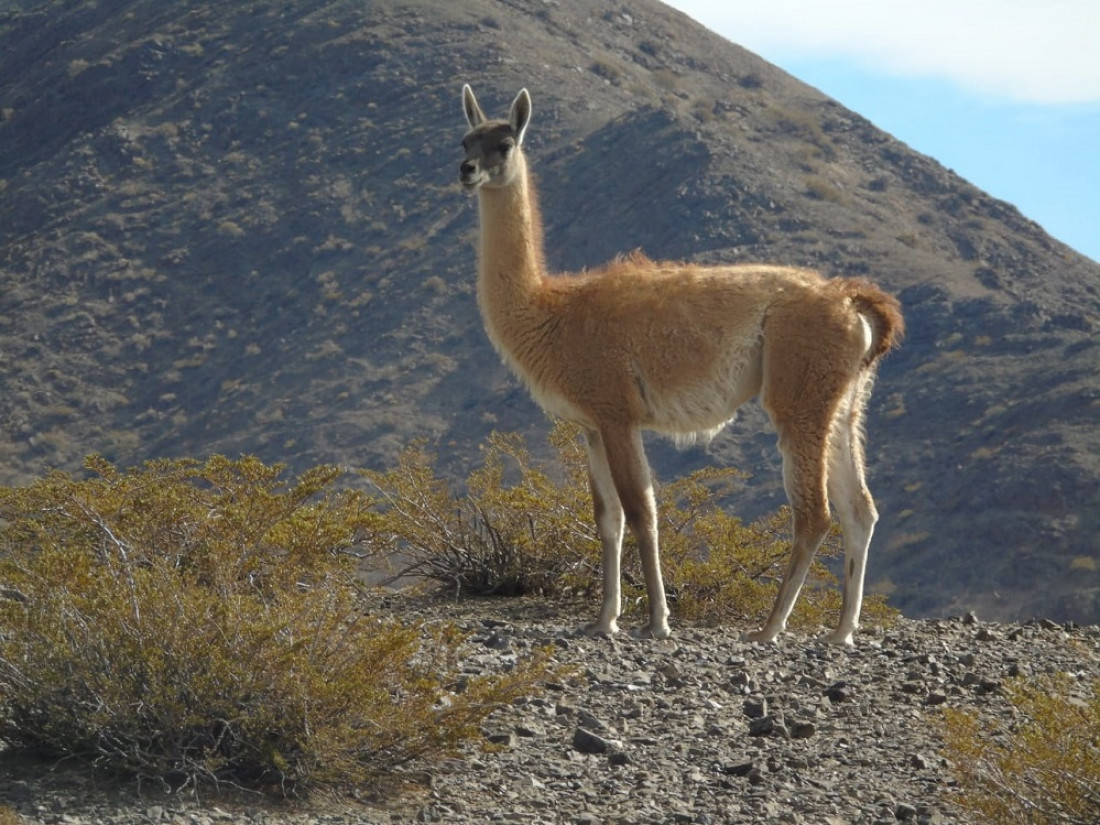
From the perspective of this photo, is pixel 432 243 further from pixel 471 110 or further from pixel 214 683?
pixel 214 683

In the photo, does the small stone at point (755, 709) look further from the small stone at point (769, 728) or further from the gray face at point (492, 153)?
the gray face at point (492, 153)

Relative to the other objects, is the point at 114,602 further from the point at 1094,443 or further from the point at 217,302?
the point at 217,302

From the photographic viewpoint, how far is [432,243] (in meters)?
55.4

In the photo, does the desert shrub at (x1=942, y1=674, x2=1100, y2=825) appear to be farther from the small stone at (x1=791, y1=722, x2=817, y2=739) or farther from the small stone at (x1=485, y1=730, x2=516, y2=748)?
the small stone at (x1=485, y1=730, x2=516, y2=748)

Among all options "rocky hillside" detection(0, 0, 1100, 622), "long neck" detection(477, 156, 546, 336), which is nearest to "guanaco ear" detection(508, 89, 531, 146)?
"long neck" detection(477, 156, 546, 336)

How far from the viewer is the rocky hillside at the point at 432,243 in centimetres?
4328

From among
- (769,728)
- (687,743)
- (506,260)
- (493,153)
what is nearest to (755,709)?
(769,728)

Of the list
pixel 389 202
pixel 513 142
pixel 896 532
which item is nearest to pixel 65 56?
pixel 389 202

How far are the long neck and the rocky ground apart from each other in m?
1.83

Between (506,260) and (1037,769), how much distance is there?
4.94 metres

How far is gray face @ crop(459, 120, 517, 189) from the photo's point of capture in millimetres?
9742

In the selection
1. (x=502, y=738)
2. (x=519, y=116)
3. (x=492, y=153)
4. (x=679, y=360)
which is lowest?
(x=502, y=738)

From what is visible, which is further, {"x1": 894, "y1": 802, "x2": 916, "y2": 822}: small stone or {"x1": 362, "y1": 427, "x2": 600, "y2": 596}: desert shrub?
{"x1": 362, "y1": 427, "x2": 600, "y2": 596}: desert shrub

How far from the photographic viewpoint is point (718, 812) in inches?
252
